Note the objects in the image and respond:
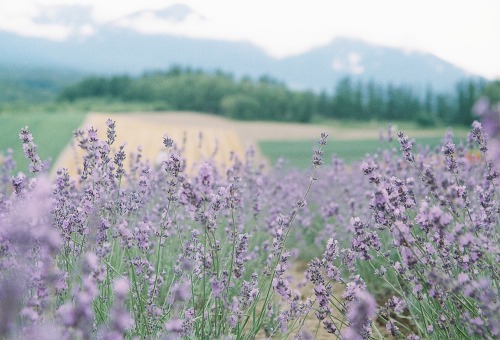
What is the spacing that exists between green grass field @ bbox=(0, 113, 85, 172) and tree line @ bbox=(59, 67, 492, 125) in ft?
55.9

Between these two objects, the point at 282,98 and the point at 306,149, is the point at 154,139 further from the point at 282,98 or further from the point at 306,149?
the point at 282,98

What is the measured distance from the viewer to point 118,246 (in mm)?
4020

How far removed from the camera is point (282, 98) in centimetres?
3316

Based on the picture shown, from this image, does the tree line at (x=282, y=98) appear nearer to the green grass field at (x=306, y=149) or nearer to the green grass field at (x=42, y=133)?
the green grass field at (x=306, y=149)

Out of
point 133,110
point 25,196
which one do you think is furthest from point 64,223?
point 133,110

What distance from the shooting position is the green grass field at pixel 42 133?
40.9 feet

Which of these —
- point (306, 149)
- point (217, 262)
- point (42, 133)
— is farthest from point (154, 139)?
point (217, 262)

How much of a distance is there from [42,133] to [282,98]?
811 inches

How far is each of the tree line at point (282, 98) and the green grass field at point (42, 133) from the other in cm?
1705

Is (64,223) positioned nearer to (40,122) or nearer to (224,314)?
(224,314)

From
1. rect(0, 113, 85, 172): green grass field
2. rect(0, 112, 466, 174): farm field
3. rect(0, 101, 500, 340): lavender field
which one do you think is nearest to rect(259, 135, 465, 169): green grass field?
rect(0, 112, 466, 174): farm field

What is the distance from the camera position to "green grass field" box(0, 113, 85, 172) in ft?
40.9

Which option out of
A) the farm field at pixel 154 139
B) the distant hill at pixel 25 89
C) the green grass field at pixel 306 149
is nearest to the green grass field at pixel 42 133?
the farm field at pixel 154 139

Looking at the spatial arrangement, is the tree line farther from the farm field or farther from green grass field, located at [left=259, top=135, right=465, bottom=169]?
green grass field, located at [left=259, top=135, right=465, bottom=169]
